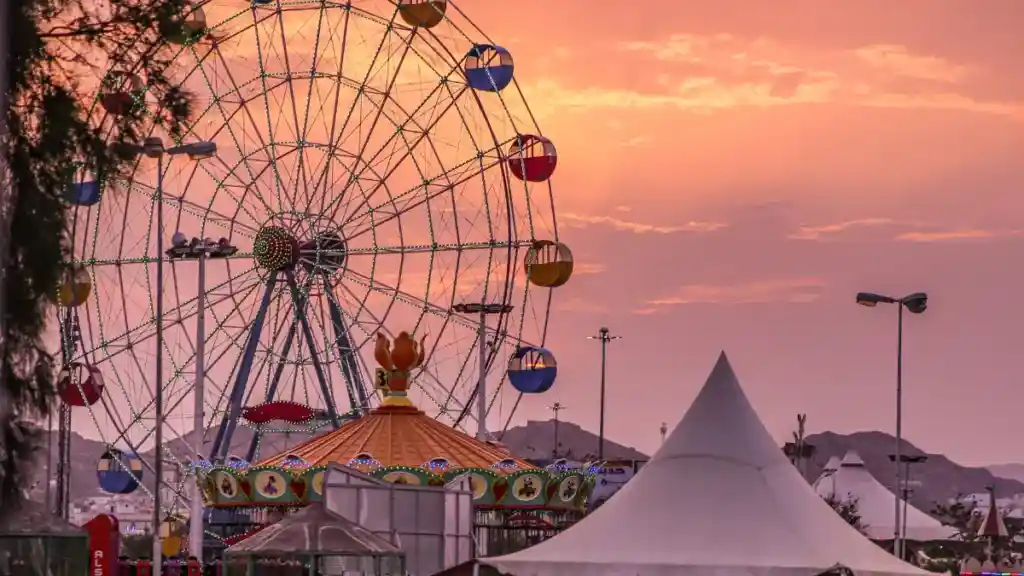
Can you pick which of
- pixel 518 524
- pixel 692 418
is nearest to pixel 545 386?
pixel 518 524

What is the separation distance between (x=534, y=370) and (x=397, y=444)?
9.35 m

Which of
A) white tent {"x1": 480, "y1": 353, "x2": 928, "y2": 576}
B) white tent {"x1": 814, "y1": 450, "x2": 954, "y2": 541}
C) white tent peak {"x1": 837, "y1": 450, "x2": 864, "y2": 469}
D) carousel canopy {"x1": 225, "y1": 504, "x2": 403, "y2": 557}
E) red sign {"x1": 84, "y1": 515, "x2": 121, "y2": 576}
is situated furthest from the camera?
white tent peak {"x1": 837, "y1": 450, "x2": 864, "y2": 469}

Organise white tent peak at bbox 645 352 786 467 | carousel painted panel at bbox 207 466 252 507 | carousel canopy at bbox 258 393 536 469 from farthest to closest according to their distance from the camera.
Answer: carousel painted panel at bbox 207 466 252 507 → carousel canopy at bbox 258 393 536 469 → white tent peak at bbox 645 352 786 467

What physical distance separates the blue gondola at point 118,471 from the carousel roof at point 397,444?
9.69 metres

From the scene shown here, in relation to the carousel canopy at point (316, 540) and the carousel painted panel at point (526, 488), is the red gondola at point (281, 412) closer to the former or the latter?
the carousel painted panel at point (526, 488)

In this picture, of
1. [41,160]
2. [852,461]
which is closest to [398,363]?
[41,160]

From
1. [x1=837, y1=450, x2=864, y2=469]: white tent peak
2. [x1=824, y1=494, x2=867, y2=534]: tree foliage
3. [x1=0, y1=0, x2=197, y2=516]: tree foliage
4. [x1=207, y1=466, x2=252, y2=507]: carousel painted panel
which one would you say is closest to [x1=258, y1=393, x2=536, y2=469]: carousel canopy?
[x1=207, y1=466, x2=252, y2=507]: carousel painted panel

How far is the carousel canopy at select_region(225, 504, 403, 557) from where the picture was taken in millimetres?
32562

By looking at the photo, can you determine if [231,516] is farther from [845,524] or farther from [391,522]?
[845,524]

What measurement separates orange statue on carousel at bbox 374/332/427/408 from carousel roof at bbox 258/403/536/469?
0.67 ft

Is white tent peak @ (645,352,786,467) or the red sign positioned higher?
white tent peak @ (645,352,786,467)

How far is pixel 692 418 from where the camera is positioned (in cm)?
3155

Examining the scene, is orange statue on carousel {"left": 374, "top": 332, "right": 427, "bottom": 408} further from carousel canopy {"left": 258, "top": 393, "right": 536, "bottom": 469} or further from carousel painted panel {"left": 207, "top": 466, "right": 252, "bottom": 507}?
carousel painted panel {"left": 207, "top": 466, "right": 252, "bottom": 507}

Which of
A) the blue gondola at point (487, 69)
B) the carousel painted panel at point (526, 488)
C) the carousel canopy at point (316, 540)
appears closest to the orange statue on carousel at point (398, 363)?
the carousel painted panel at point (526, 488)
